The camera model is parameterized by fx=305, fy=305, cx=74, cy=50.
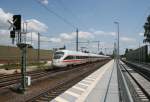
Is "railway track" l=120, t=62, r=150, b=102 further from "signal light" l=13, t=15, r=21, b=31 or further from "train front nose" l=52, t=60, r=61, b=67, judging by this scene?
"train front nose" l=52, t=60, r=61, b=67

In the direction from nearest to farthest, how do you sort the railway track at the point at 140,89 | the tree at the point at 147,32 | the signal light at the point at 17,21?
the railway track at the point at 140,89 < the signal light at the point at 17,21 < the tree at the point at 147,32

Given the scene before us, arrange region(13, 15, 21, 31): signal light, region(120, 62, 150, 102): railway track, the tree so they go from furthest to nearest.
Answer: the tree, region(13, 15, 21, 31): signal light, region(120, 62, 150, 102): railway track

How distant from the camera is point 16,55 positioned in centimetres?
7044

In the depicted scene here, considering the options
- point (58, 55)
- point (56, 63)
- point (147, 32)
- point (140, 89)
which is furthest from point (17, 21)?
point (147, 32)

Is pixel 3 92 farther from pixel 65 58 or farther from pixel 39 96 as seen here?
pixel 65 58

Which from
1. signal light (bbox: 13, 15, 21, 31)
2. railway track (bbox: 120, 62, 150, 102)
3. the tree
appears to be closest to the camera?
railway track (bbox: 120, 62, 150, 102)

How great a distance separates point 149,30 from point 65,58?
71.0m

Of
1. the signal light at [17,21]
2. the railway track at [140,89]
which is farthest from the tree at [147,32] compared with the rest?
the signal light at [17,21]

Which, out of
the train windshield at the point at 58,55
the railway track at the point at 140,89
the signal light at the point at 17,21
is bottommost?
the railway track at the point at 140,89

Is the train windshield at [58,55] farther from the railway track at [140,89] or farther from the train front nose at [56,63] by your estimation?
the railway track at [140,89]

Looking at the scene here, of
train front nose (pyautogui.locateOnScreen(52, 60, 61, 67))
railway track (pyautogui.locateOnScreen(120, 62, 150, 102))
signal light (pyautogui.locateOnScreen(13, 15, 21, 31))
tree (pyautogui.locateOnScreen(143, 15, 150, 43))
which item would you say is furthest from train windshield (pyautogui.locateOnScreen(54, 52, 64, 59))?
tree (pyautogui.locateOnScreen(143, 15, 150, 43))

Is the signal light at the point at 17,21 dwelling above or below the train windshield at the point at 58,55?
above

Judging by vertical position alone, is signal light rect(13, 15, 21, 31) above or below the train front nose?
above

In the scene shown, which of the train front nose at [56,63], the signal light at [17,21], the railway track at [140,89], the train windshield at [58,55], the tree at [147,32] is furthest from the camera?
the tree at [147,32]
